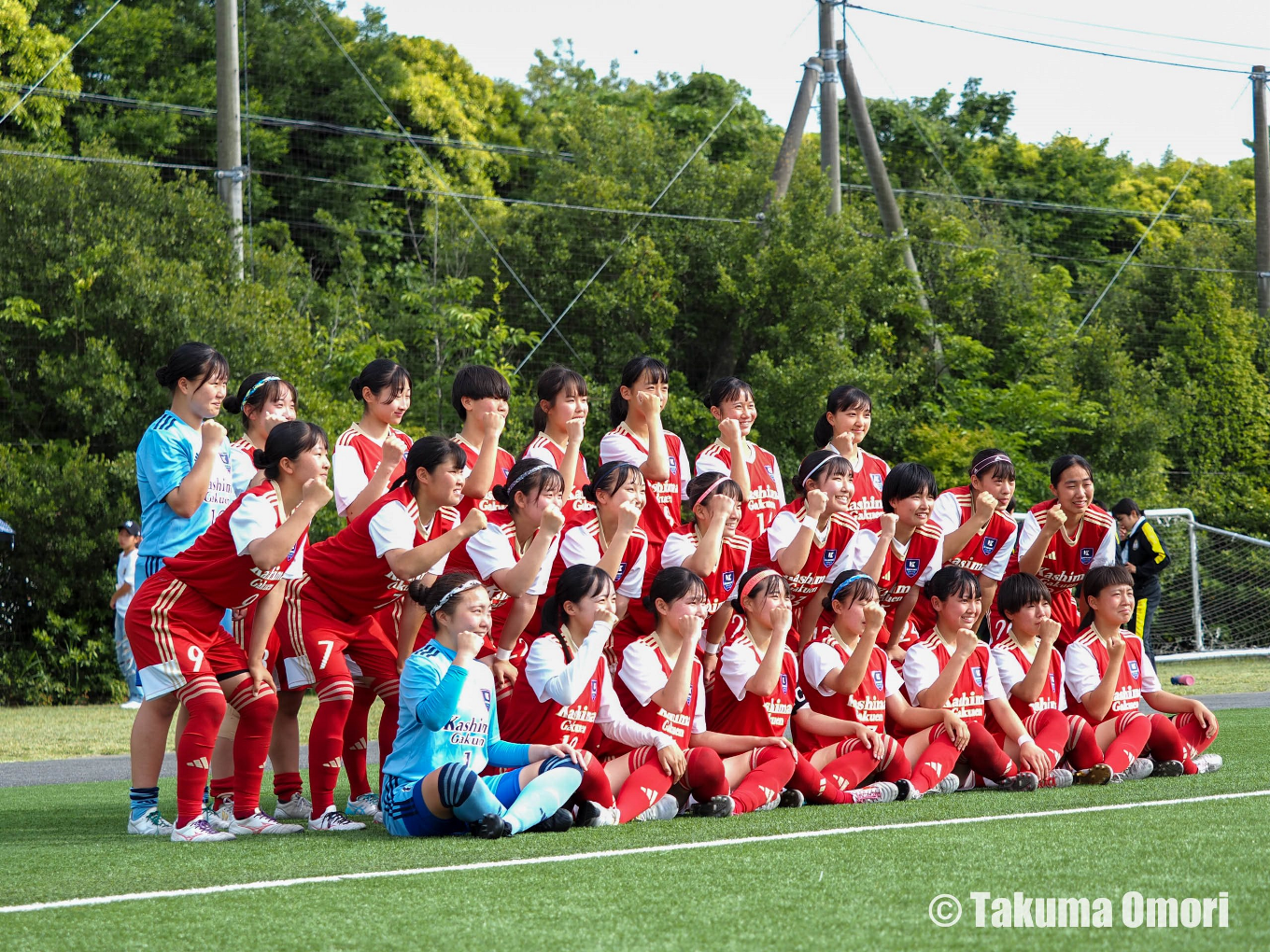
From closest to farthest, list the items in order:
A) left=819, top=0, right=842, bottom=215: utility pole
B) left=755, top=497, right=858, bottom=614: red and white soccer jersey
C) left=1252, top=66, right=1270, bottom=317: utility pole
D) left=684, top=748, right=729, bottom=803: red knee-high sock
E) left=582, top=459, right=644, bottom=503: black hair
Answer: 1. left=684, top=748, right=729, bottom=803: red knee-high sock
2. left=582, top=459, right=644, bottom=503: black hair
3. left=755, top=497, right=858, bottom=614: red and white soccer jersey
4. left=819, top=0, right=842, bottom=215: utility pole
5. left=1252, top=66, right=1270, bottom=317: utility pole

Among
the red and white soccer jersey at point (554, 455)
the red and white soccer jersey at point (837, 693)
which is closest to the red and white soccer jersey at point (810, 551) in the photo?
the red and white soccer jersey at point (837, 693)

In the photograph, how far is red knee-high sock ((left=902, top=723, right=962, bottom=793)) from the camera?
19.5 feet

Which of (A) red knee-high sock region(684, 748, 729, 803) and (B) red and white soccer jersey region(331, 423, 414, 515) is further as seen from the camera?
(B) red and white soccer jersey region(331, 423, 414, 515)

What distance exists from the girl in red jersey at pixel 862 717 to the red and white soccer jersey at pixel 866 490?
0.62 meters

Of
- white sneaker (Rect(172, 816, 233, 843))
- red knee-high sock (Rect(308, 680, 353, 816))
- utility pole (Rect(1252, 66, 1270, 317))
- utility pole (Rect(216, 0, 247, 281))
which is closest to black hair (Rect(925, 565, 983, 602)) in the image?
red knee-high sock (Rect(308, 680, 353, 816))

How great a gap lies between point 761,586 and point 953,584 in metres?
1.06

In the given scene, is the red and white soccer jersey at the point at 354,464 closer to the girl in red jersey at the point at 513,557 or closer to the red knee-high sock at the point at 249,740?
the girl in red jersey at the point at 513,557

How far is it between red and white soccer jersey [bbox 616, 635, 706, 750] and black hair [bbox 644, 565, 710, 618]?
22 cm

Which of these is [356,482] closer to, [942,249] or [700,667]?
[700,667]

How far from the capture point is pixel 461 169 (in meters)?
24.4

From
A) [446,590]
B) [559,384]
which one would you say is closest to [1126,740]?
[559,384]

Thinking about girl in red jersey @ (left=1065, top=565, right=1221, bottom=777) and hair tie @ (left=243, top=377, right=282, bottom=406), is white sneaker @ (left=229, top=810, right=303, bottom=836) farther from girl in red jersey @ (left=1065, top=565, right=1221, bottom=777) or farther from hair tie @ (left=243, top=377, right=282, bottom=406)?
girl in red jersey @ (left=1065, top=565, right=1221, bottom=777)

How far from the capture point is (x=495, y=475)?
615cm

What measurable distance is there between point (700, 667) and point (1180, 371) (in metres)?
19.5
